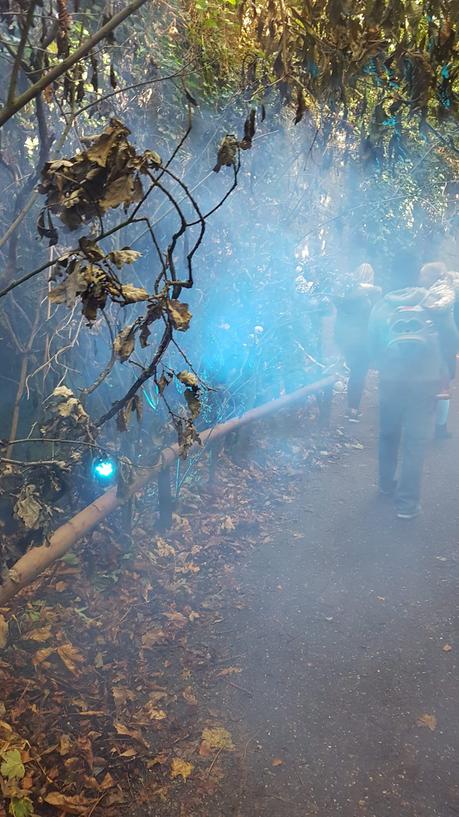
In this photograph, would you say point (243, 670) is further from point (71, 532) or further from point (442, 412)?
point (442, 412)

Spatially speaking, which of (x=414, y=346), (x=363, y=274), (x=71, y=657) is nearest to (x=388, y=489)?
(x=414, y=346)

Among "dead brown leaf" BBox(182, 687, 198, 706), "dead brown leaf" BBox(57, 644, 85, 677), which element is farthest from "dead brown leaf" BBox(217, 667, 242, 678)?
"dead brown leaf" BBox(57, 644, 85, 677)

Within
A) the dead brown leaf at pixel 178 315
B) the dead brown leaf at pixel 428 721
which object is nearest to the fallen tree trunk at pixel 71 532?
the dead brown leaf at pixel 178 315

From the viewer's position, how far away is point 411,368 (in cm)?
574

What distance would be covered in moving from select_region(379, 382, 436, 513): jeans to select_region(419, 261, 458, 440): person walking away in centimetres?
37

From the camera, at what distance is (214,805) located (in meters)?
2.94

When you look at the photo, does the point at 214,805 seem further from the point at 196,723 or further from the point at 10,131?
the point at 10,131

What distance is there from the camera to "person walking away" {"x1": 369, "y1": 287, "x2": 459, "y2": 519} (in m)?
5.76

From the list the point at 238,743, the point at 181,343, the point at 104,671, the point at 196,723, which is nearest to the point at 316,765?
the point at 238,743

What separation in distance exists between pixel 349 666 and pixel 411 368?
9.75 feet

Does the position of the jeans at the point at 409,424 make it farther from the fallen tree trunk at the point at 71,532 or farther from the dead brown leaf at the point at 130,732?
the dead brown leaf at the point at 130,732

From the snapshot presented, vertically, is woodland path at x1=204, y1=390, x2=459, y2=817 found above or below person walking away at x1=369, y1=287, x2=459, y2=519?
below

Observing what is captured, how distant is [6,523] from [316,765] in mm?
2557

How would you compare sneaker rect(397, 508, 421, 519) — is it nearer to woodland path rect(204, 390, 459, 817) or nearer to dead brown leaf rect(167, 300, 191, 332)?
woodland path rect(204, 390, 459, 817)
